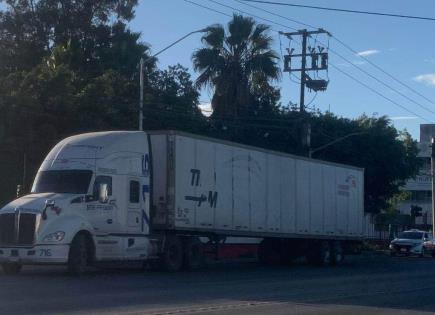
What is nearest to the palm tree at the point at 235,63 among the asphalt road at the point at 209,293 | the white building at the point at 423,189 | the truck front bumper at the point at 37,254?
the asphalt road at the point at 209,293

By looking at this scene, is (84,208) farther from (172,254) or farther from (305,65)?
(305,65)

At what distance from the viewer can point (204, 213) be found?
95.0 feet

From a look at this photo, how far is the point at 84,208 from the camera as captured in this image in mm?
25047

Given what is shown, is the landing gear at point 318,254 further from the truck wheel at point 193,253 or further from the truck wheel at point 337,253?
the truck wheel at point 193,253

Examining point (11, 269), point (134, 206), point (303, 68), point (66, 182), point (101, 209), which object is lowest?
point (11, 269)

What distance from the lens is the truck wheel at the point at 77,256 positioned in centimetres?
2441

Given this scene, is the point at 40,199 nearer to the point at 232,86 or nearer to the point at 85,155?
the point at 85,155

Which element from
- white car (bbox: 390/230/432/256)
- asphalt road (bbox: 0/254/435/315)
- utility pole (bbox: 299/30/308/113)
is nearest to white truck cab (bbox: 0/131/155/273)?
asphalt road (bbox: 0/254/435/315)

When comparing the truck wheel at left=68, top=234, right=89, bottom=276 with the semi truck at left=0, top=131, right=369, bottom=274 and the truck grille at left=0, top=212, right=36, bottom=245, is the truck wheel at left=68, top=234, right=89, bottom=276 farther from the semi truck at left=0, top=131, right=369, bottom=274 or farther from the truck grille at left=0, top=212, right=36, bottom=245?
the truck grille at left=0, top=212, right=36, bottom=245

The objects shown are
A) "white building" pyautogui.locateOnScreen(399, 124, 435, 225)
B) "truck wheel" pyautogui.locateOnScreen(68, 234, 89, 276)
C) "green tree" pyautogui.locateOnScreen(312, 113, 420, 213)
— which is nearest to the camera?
"truck wheel" pyautogui.locateOnScreen(68, 234, 89, 276)

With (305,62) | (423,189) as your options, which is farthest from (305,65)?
(423,189)

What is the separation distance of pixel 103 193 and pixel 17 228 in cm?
269

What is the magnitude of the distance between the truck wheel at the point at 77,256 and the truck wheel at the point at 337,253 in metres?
15.8

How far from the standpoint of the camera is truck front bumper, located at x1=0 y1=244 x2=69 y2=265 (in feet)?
78.0
